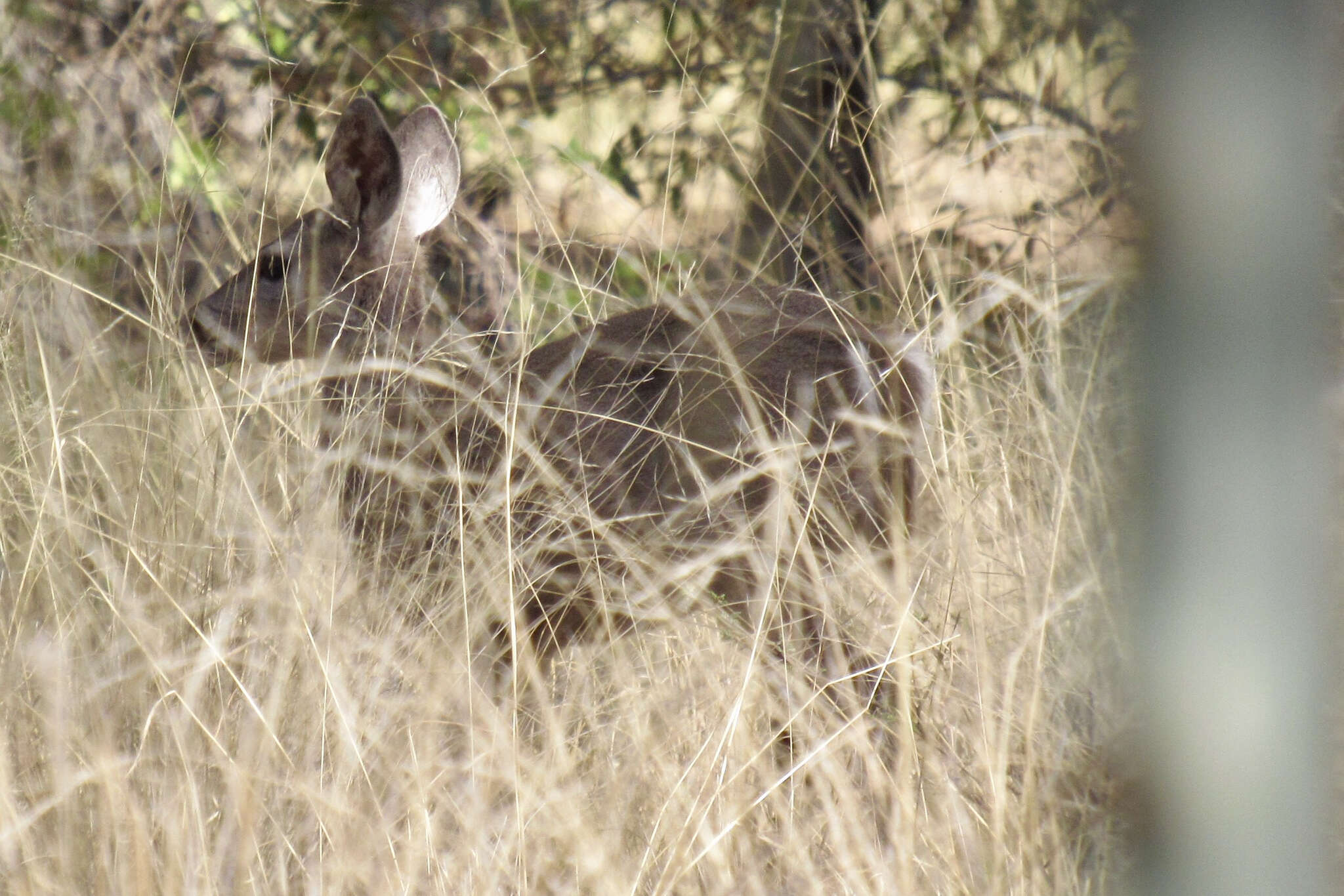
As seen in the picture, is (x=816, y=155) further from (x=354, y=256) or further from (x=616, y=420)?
(x=616, y=420)

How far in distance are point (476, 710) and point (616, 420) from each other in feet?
1.97

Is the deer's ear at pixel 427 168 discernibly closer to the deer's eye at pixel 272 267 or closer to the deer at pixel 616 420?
the deer at pixel 616 420

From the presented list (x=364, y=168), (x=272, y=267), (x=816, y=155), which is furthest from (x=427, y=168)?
(x=816, y=155)

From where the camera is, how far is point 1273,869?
66 cm

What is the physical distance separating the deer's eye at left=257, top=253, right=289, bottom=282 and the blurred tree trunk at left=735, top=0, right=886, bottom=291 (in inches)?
51.6

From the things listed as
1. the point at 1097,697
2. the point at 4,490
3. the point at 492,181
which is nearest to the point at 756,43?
the point at 492,181

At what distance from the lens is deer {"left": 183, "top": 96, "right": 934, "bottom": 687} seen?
2656mm

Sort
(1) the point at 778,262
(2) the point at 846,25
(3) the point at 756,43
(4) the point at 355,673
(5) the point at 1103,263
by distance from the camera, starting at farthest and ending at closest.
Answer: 1. (3) the point at 756,43
2. (1) the point at 778,262
3. (2) the point at 846,25
4. (5) the point at 1103,263
5. (4) the point at 355,673

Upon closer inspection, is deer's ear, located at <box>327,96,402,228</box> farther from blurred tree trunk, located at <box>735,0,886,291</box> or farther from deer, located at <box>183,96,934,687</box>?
blurred tree trunk, located at <box>735,0,886,291</box>

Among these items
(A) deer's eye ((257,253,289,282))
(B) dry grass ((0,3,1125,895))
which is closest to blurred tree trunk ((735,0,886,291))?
(B) dry grass ((0,3,1125,895))

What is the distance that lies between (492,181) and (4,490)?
2.13m

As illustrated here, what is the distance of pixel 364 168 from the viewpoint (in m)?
3.60

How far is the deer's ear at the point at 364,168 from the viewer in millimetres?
3475

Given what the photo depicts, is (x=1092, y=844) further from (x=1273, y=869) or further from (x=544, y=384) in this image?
(x=544, y=384)
